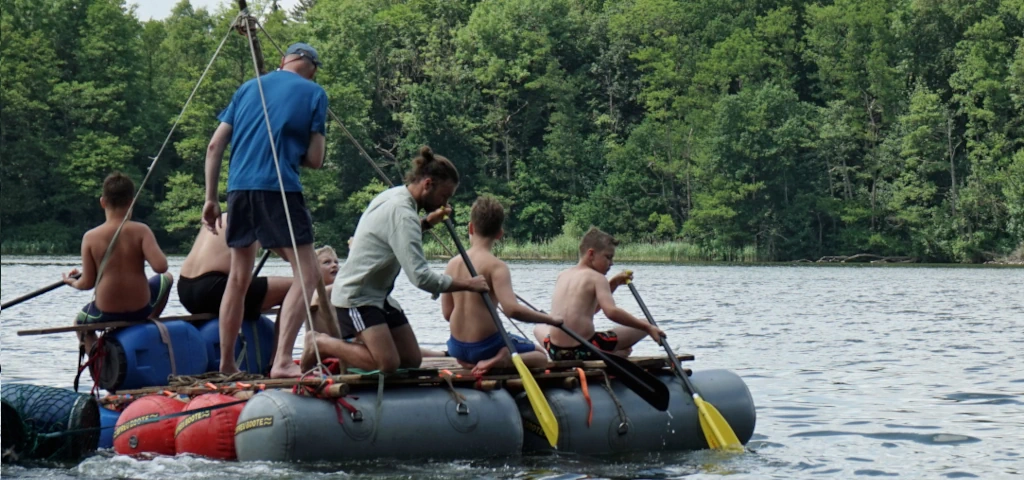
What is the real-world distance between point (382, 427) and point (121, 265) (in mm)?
2289

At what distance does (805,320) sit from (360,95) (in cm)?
4140

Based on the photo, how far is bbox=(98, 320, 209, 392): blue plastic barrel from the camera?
8477mm

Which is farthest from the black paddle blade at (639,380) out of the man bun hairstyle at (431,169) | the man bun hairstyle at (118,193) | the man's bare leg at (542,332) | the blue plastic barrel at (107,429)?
the man bun hairstyle at (118,193)

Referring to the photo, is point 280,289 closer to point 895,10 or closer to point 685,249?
point 685,249

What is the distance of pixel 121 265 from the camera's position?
28.3 ft

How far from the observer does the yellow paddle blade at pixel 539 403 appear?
7.97 metres

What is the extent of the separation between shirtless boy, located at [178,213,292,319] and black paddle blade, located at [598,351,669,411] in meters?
2.14

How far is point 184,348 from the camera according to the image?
28.4 ft

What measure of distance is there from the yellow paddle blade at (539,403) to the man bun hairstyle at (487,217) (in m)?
0.78

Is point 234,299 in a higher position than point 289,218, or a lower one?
lower

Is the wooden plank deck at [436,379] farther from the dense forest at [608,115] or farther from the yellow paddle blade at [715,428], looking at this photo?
the dense forest at [608,115]

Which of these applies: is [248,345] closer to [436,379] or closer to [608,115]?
[436,379]

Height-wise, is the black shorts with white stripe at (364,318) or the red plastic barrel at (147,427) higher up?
the black shorts with white stripe at (364,318)

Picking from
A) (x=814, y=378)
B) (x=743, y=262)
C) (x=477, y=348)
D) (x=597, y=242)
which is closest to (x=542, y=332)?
(x=597, y=242)
